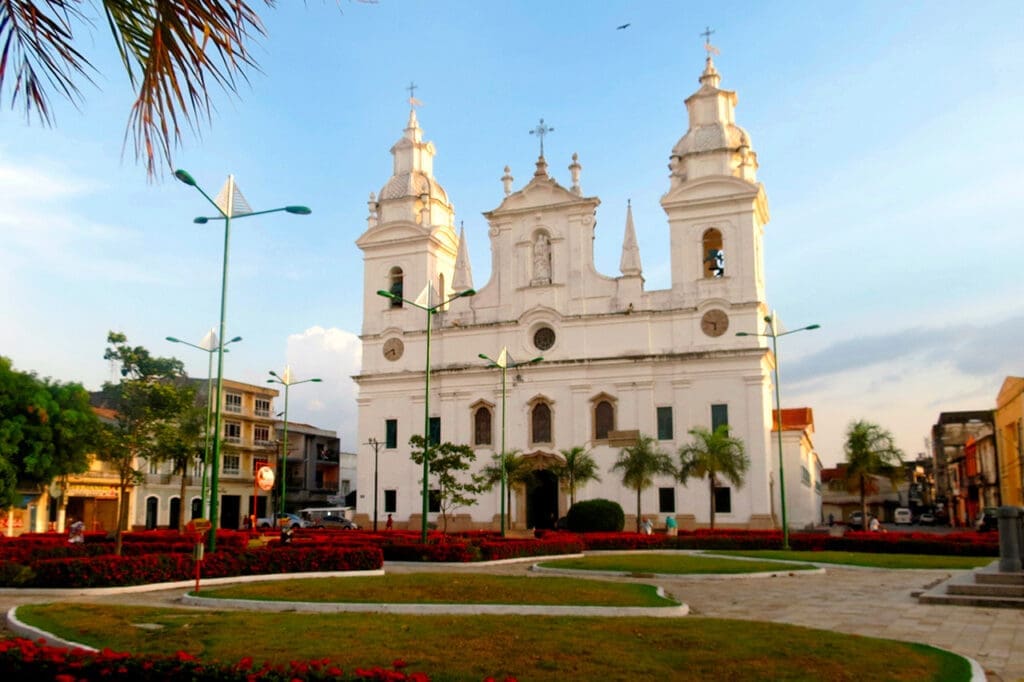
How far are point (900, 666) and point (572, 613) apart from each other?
17.0ft

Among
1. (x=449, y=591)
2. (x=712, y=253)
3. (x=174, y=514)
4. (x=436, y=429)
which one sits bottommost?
(x=449, y=591)

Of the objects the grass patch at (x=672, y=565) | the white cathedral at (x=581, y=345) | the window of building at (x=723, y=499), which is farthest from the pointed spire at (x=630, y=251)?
the grass patch at (x=672, y=565)

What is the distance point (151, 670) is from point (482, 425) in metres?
42.0

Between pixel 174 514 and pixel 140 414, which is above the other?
pixel 140 414

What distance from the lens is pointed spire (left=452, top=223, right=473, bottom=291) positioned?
164ft

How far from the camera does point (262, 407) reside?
6419 cm

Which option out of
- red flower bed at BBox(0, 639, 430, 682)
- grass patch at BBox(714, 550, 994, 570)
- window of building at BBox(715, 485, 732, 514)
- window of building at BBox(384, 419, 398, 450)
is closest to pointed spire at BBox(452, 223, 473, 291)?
window of building at BBox(384, 419, 398, 450)

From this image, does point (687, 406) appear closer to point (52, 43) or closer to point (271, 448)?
point (271, 448)

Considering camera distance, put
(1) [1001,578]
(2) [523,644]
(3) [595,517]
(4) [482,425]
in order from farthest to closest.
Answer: (4) [482,425] → (3) [595,517] → (1) [1001,578] → (2) [523,644]

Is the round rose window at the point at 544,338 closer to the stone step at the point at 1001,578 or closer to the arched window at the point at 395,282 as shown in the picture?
the arched window at the point at 395,282

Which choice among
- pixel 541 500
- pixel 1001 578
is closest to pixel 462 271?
pixel 541 500

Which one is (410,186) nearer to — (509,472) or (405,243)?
(405,243)

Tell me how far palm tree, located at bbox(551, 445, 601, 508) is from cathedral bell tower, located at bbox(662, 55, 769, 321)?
9.30 m

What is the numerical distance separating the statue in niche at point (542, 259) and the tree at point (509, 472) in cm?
920
